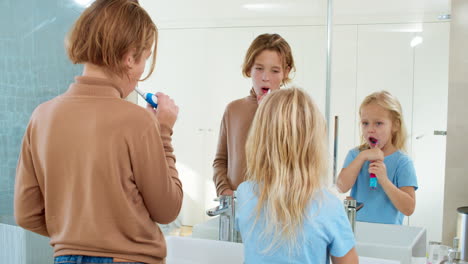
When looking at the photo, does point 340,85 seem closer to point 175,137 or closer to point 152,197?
point 175,137

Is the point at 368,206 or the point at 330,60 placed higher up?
the point at 330,60

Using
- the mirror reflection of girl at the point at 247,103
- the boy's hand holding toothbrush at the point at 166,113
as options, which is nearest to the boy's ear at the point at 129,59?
the boy's hand holding toothbrush at the point at 166,113

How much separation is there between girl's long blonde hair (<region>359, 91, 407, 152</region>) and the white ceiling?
24 centimetres

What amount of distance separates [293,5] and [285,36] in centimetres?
13

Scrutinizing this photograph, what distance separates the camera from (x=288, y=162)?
3.09 feet

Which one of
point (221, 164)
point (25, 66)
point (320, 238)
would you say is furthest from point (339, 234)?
point (25, 66)

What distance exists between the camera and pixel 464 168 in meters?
1.34

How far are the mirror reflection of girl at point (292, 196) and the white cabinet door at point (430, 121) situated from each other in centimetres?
53

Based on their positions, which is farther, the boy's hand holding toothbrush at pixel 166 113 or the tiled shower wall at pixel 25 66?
the tiled shower wall at pixel 25 66

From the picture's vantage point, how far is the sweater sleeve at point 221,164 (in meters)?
1.54

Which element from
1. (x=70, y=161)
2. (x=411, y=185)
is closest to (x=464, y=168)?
(x=411, y=185)

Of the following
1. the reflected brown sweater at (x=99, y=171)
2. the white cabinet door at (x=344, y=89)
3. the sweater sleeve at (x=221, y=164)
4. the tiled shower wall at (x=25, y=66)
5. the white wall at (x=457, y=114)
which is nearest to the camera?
the reflected brown sweater at (x=99, y=171)

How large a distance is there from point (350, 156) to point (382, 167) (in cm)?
12

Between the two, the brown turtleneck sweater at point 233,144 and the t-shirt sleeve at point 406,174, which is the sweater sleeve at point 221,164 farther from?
the t-shirt sleeve at point 406,174
